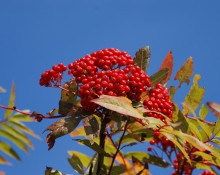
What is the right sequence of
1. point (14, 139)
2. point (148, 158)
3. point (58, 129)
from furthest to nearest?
point (14, 139), point (148, 158), point (58, 129)

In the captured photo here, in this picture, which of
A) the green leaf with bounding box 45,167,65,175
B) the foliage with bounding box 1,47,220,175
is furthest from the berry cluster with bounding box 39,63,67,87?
the green leaf with bounding box 45,167,65,175

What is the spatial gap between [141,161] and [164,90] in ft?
2.21

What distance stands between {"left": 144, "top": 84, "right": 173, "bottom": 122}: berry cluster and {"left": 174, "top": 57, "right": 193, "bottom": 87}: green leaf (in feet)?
0.97

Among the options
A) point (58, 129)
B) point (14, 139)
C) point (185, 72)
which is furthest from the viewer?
point (14, 139)

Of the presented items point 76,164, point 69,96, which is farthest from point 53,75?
point 76,164

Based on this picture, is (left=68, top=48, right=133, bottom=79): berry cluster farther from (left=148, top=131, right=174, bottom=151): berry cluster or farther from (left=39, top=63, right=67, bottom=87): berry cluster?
(left=148, top=131, right=174, bottom=151): berry cluster

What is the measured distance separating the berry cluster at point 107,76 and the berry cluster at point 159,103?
6 cm

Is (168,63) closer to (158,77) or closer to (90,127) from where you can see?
(158,77)

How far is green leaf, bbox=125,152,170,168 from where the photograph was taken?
2648 millimetres

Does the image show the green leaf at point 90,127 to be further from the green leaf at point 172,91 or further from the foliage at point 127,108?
the green leaf at point 172,91

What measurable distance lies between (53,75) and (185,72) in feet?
2.72

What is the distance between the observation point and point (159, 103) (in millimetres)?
2145

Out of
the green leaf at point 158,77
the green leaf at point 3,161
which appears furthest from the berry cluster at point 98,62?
the green leaf at point 3,161

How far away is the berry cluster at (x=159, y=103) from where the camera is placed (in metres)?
2.12
